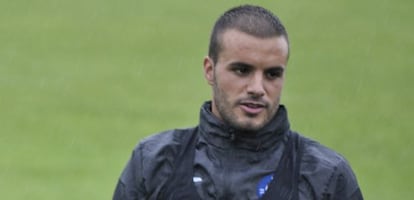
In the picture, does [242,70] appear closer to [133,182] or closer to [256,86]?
[256,86]

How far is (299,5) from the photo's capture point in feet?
66.4

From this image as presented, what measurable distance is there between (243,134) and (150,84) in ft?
37.9

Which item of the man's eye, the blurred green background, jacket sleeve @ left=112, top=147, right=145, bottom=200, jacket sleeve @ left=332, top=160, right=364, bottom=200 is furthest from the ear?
the blurred green background

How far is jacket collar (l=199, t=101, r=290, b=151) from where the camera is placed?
4551 mm

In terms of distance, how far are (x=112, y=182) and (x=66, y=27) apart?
22.1ft

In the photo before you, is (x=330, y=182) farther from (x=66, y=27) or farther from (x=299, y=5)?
(x=299, y=5)

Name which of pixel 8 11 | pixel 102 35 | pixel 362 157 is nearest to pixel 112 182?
pixel 362 157

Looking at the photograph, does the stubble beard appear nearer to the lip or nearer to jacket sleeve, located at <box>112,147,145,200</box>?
the lip

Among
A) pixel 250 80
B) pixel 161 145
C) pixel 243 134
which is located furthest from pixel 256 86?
pixel 161 145

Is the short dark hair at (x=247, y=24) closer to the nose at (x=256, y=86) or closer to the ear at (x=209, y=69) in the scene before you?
the ear at (x=209, y=69)

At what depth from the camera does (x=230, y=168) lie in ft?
14.9

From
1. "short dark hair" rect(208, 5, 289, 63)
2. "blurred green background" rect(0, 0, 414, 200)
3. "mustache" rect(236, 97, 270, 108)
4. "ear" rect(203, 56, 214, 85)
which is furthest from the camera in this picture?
"blurred green background" rect(0, 0, 414, 200)

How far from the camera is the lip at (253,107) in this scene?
4.53 metres

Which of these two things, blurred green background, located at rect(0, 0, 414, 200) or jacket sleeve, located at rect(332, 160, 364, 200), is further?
blurred green background, located at rect(0, 0, 414, 200)
